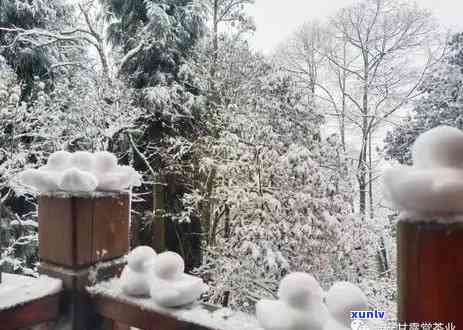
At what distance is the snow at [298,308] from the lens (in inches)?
22.7

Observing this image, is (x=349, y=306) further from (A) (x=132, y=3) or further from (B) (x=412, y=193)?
(A) (x=132, y=3)

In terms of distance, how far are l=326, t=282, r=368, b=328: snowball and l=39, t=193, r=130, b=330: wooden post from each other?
61cm

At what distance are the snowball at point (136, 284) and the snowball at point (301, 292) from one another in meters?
0.36

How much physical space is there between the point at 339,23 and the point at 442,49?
224cm

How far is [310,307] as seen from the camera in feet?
1.93

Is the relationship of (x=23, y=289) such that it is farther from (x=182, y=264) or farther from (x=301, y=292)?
(x=301, y=292)

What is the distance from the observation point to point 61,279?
3.08 ft

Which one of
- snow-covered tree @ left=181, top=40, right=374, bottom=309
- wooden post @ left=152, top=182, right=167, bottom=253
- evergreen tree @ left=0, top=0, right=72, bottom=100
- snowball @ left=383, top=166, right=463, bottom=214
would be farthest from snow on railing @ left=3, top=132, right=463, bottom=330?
wooden post @ left=152, top=182, right=167, bottom=253

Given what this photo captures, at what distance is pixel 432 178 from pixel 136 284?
64 cm

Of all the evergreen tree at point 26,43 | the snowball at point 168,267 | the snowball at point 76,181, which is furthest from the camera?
the evergreen tree at point 26,43

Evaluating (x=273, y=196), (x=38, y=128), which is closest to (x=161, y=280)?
(x=273, y=196)

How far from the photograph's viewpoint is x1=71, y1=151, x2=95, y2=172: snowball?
1.02m

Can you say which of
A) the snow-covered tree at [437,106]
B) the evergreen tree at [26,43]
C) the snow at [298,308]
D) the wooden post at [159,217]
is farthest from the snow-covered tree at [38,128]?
the snow at [298,308]

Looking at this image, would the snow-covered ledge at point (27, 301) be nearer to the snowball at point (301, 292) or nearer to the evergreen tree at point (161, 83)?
the snowball at point (301, 292)
